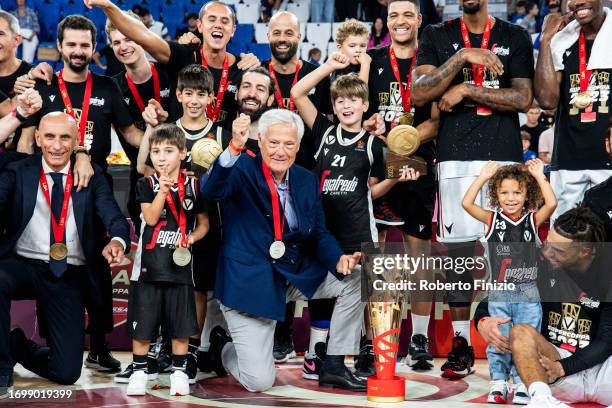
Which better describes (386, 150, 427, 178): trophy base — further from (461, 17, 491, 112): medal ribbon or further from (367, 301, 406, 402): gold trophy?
(367, 301, 406, 402): gold trophy

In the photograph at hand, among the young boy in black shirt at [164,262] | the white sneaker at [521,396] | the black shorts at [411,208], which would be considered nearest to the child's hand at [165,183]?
the young boy in black shirt at [164,262]

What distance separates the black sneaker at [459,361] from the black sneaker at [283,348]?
121 cm

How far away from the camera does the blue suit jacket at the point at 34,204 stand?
596cm

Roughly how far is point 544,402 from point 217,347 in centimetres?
234

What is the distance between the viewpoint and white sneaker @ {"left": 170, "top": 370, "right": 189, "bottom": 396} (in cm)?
555

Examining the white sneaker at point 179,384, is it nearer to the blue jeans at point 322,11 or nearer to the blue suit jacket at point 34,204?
the blue suit jacket at point 34,204

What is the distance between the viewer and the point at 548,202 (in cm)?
576

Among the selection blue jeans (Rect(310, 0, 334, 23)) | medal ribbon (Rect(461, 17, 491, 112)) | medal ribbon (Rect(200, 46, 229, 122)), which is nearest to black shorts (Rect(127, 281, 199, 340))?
medal ribbon (Rect(200, 46, 229, 122))

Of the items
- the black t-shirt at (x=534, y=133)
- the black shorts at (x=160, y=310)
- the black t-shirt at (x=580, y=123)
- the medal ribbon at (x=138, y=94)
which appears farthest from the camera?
the black t-shirt at (x=534, y=133)

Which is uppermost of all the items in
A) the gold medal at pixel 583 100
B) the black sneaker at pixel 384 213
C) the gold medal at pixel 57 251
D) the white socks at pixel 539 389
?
the gold medal at pixel 583 100

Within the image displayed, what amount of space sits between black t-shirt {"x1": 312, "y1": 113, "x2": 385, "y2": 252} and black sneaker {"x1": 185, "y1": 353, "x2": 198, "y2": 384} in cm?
123

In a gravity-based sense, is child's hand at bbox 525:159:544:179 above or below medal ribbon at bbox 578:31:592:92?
below

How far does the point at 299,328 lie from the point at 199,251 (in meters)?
1.33

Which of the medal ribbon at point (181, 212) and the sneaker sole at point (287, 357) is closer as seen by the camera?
the medal ribbon at point (181, 212)
